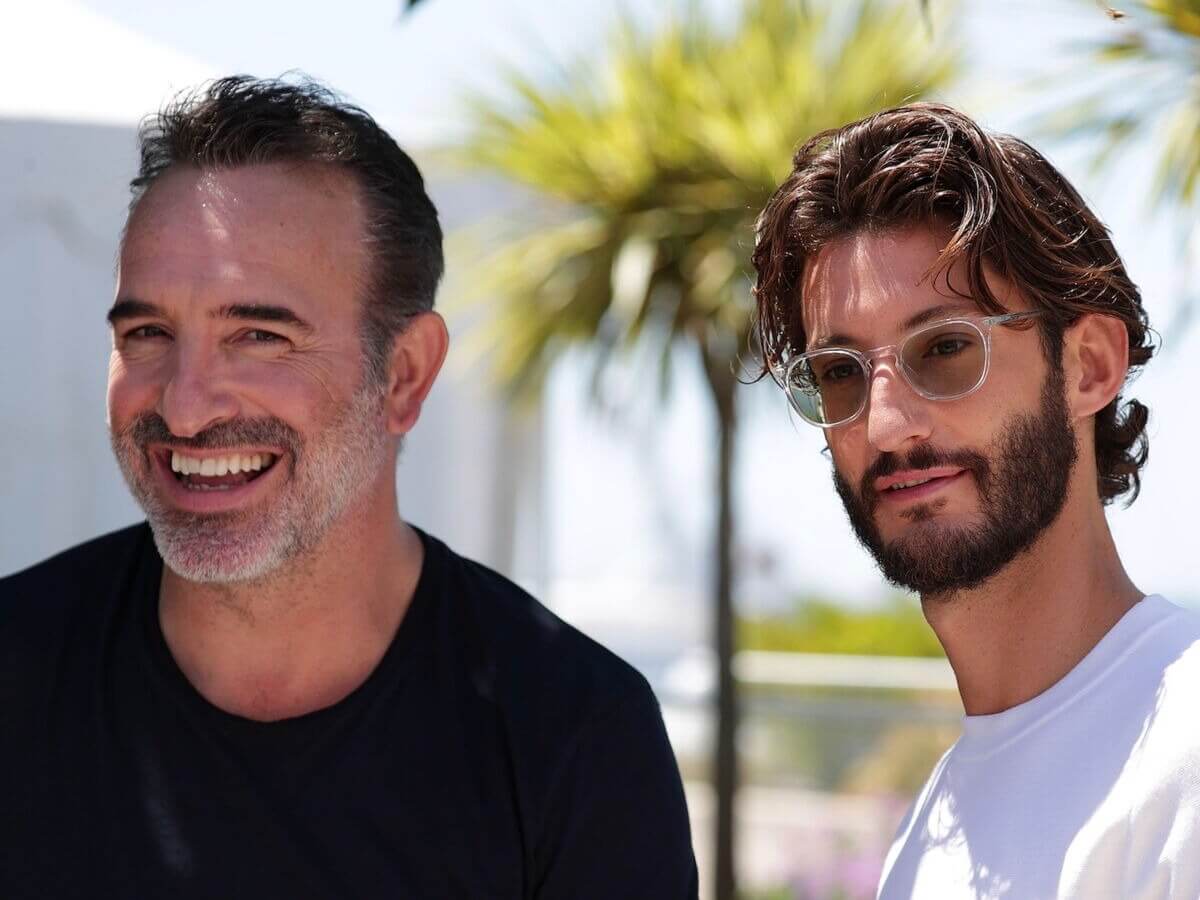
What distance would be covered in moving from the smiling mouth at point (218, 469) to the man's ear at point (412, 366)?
0.24 meters

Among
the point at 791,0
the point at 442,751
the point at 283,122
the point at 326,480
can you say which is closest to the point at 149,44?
the point at 283,122

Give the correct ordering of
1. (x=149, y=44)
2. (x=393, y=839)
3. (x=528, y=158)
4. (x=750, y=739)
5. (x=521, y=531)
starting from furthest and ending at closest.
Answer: (x=750, y=739), (x=528, y=158), (x=521, y=531), (x=149, y=44), (x=393, y=839)

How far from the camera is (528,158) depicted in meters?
5.25

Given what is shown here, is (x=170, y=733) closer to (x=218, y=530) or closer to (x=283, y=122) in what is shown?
(x=218, y=530)

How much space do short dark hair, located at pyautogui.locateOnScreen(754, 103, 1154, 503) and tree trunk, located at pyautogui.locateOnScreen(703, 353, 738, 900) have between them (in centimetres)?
371

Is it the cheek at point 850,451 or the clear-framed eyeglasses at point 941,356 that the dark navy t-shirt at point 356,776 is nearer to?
the cheek at point 850,451

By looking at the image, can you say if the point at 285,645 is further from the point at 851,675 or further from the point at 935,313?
the point at 851,675

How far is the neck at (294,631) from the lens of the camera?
1968 millimetres

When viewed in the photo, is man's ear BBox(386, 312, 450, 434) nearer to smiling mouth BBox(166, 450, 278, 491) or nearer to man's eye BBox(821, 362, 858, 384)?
smiling mouth BBox(166, 450, 278, 491)

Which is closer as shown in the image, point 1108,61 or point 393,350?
point 393,350

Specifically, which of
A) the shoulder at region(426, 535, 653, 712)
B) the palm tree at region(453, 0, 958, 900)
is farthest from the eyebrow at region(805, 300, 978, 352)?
the palm tree at region(453, 0, 958, 900)

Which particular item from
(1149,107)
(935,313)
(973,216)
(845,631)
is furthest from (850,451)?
(845,631)

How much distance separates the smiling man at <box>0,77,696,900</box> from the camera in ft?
5.97

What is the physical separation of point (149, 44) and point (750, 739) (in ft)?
12.9
